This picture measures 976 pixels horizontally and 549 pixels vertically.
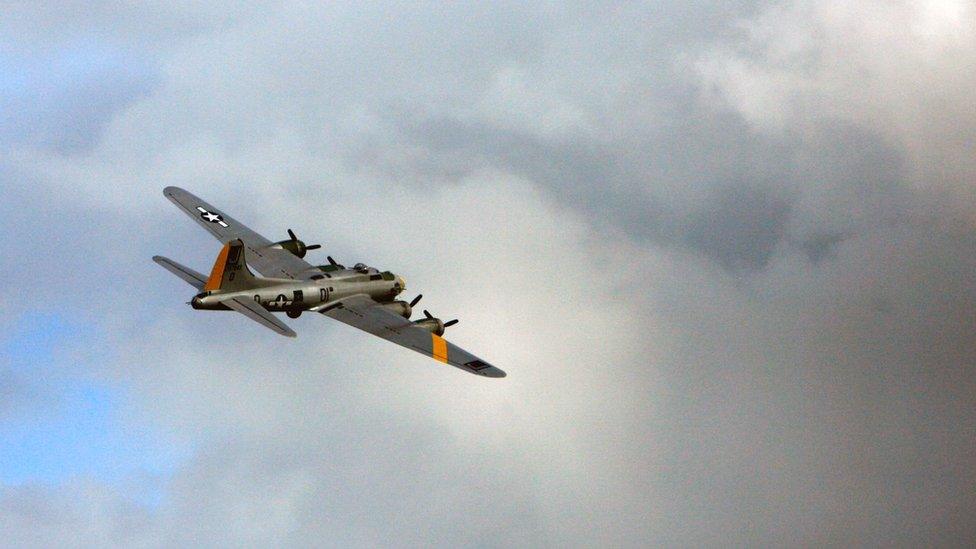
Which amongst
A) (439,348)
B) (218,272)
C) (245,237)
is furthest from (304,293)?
(245,237)

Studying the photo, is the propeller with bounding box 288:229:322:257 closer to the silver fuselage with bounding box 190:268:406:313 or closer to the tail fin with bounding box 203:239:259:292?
the silver fuselage with bounding box 190:268:406:313

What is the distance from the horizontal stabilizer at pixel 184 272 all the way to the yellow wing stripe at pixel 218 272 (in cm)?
162

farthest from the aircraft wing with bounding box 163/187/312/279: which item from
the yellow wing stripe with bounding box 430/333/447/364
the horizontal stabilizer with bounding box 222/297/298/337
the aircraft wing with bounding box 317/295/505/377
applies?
the yellow wing stripe with bounding box 430/333/447/364

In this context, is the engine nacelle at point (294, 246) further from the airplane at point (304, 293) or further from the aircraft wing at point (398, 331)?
the aircraft wing at point (398, 331)

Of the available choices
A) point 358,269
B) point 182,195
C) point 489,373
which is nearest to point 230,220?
point 182,195

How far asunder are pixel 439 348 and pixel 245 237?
19.1 m

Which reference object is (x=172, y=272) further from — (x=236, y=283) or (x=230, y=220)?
(x=230, y=220)

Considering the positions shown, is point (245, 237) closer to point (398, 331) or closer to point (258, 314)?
point (398, 331)

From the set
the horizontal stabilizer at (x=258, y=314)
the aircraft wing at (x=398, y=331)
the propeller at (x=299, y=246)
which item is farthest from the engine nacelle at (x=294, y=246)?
the horizontal stabilizer at (x=258, y=314)

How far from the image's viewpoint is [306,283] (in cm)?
8231

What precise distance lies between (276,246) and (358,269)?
25.7ft

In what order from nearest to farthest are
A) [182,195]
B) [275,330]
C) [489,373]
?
[275,330]
[489,373]
[182,195]

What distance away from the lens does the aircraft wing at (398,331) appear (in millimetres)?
79938

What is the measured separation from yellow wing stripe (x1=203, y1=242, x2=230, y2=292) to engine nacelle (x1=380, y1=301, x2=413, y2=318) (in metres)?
12.7
